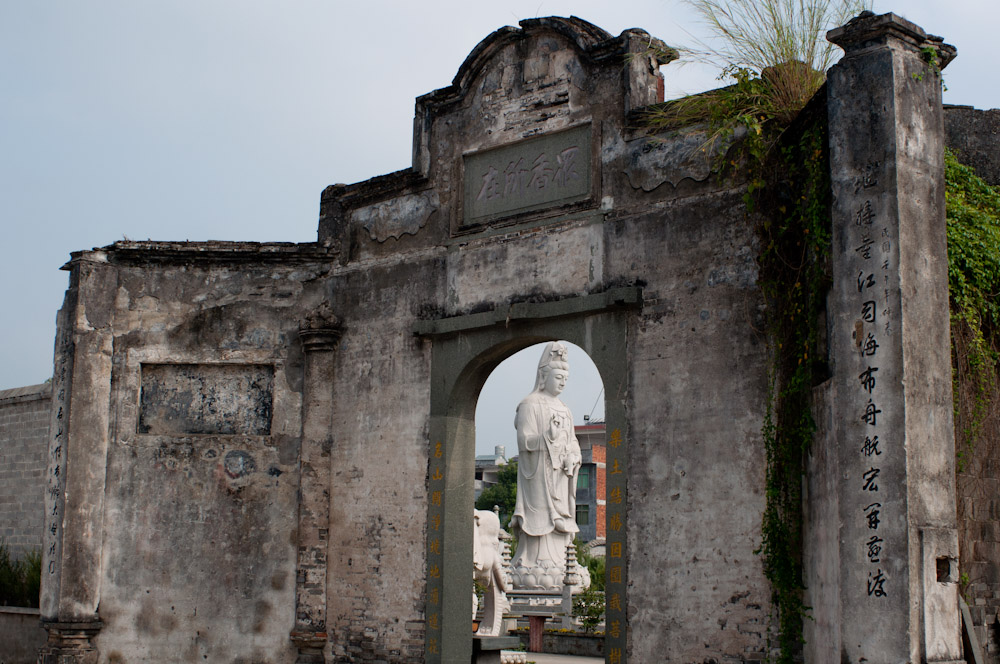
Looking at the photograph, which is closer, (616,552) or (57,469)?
(616,552)

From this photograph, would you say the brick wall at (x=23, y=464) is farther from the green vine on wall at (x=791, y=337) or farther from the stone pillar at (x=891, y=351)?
the stone pillar at (x=891, y=351)

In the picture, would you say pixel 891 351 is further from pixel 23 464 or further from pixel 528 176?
pixel 23 464

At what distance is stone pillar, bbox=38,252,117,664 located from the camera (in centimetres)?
1033

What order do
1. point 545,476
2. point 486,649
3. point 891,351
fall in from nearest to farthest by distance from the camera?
point 891,351 < point 486,649 < point 545,476

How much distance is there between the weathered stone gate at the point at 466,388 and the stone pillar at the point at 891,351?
0.8 inches

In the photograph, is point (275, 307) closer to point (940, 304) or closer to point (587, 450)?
point (940, 304)

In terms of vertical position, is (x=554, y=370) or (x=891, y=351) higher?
(x=554, y=370)

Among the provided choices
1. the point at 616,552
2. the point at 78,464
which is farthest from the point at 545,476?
the point at 616,552

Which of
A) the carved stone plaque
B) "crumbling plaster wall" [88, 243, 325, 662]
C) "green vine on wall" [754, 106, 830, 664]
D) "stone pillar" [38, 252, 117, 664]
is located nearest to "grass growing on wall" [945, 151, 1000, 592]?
"green vine on wall" [754, 106, 830, 664]

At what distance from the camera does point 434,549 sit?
9.55m

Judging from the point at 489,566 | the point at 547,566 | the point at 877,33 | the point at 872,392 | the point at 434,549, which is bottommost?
the point at 547,566

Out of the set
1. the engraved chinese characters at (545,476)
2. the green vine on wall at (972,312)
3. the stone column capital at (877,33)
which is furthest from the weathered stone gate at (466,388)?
the engraved chinese characters at (545,476)

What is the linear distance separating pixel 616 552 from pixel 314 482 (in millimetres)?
3172

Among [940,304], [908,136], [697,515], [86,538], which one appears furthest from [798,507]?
[86,538]
